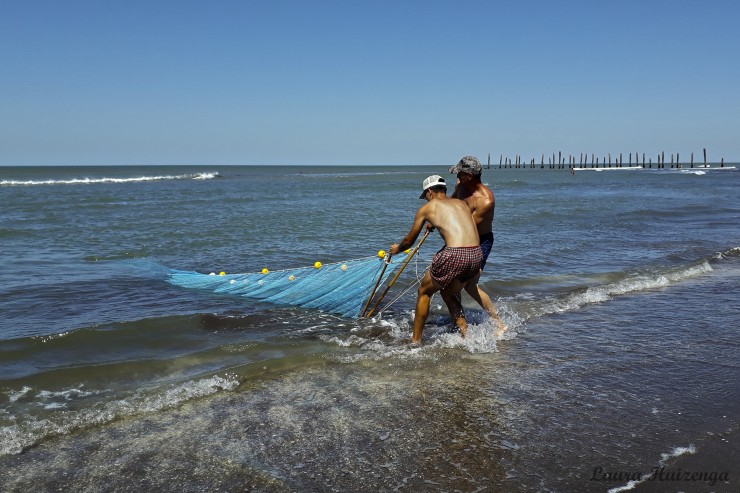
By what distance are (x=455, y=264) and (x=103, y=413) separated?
10.2 ft

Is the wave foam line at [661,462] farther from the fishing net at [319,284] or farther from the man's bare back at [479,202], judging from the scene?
the fishing net at [319,284]

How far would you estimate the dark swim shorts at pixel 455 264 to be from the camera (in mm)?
5395

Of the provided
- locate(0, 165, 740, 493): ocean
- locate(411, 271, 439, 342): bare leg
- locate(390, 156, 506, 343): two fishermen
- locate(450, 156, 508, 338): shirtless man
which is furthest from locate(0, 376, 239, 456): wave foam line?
locate(450, 156, 508, 338): shirtless man

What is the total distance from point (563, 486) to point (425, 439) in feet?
2.88

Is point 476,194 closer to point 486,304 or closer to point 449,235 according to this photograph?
point 449,235

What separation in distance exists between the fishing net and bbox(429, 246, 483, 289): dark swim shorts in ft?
4.23

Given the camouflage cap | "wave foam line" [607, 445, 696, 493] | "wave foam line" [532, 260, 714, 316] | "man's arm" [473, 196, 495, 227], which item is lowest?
"wave foam line" [607, 445, 696, 493]

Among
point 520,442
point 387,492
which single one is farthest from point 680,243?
point 387,492

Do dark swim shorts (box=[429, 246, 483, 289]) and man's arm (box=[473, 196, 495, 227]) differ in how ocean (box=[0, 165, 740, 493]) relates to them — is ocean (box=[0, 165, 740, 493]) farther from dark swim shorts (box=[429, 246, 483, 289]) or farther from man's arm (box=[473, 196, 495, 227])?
man's arm (box=[473, 196, 495, 227])

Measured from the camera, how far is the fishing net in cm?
702

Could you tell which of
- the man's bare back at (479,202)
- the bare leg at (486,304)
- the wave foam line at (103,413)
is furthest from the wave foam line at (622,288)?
the wave foam line at (103,413)

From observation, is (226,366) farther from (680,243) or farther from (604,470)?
(680,243)

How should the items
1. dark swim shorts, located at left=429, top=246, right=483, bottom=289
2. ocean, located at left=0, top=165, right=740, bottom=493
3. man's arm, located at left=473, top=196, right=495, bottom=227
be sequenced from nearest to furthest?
ocean, located at left=0, top=165, right=740, bottom=493 < dark swim shorts, located at left=429, top=246, right=483, bottom=289 < man's arm, located at left=473, top=196, right=495, bottom=227

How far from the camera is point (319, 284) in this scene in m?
7.41
